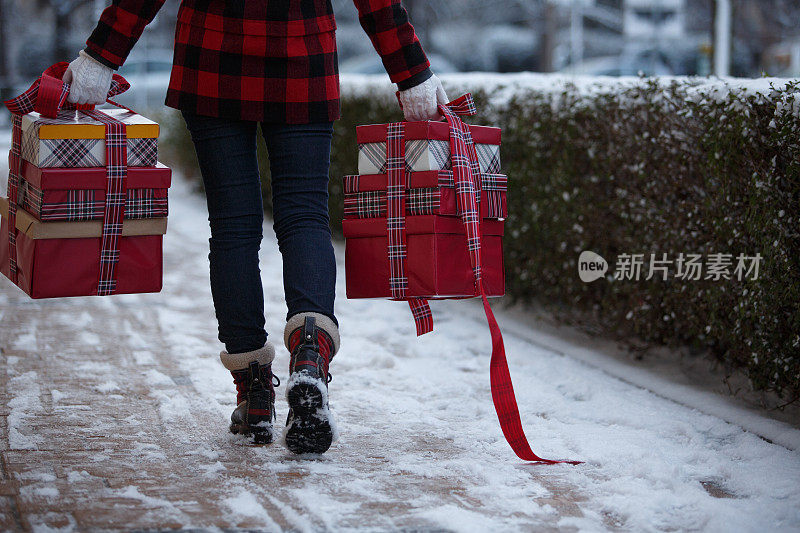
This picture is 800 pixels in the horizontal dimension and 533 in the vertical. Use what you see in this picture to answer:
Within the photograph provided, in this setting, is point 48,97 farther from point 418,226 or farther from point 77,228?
point 418,226

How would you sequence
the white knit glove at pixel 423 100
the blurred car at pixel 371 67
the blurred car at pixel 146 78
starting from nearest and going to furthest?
the white knit glove at pixel 423 100
the blurred car at pixel 146 78
the blurred car at pixel 371 67

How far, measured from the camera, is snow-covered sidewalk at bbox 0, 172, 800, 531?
2.31m

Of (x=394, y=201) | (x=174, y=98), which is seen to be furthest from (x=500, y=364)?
(x=174, y=98)

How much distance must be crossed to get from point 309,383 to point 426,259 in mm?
501

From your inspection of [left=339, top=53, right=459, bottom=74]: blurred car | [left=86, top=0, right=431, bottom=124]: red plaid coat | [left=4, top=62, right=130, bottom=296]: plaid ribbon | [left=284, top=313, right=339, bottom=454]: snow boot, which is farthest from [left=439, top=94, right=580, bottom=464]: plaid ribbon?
[left=339, top=53, right=459, bottom=74]: blurred car

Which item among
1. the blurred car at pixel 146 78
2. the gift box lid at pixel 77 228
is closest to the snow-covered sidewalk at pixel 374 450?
the gift box lid at pixel 77 228

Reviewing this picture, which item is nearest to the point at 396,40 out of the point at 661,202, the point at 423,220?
the point at 423,220

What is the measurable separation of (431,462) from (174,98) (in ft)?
4.21

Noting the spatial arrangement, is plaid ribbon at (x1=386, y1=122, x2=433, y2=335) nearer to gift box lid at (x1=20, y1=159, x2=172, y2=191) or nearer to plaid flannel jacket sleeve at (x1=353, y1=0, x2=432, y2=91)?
plaid flannel jacket sleeve at (x1=353, y1=0, x2=432, y2=91)

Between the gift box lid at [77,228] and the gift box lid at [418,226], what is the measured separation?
56cm

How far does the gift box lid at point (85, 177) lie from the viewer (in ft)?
8.54

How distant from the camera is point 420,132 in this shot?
8.91ft

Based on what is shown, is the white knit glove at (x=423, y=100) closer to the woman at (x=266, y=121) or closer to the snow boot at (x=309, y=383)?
the woman at (x=266, y=121)

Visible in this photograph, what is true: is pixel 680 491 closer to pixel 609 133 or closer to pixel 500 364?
pixel 500 364
